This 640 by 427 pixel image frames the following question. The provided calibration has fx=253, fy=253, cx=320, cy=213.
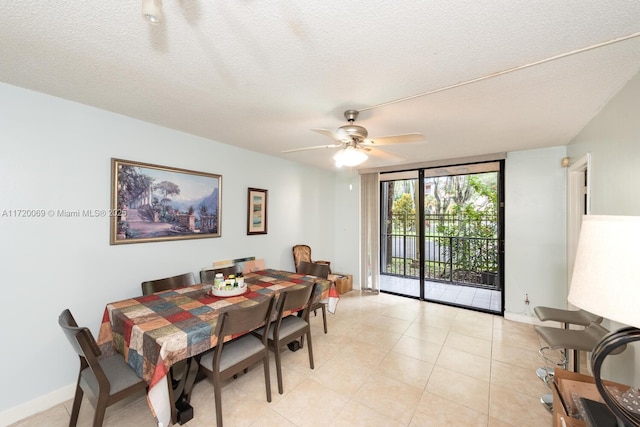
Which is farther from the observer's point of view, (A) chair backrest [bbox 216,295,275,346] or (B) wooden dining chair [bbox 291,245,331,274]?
(B) wooden dining chair [bbox 291,245,331,274]

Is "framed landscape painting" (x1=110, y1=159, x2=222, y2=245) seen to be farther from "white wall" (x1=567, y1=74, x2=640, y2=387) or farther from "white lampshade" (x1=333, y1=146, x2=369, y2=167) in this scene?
"white wall" (x1=567, y1=74, x2=640, y2=387)

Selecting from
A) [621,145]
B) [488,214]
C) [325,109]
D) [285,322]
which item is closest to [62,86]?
[325,109]

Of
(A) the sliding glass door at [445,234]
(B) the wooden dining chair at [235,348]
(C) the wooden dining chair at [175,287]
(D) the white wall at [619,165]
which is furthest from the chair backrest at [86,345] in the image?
(A) the sliding glass door at [445,234]

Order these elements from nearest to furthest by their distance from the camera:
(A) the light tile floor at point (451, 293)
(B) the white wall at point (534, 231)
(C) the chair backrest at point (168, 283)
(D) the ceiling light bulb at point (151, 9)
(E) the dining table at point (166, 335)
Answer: (D) the ceiling light bulb at point (151, 9) < (E) the dining table at point (166, 335) < (C) the chair backrest at point (168, 283) < (B) the white wall at point (534, 231) < (A) the light tile floor at point (451, 293)

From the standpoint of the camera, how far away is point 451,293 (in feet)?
15.5

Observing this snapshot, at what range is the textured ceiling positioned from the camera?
1136mm

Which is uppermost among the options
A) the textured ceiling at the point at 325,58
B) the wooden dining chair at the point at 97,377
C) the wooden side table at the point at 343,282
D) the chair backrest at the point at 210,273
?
the textured ceiling at the point at 325,58

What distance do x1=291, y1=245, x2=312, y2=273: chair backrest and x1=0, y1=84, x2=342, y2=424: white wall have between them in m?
1.71

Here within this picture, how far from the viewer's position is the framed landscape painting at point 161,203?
2340 millimetres

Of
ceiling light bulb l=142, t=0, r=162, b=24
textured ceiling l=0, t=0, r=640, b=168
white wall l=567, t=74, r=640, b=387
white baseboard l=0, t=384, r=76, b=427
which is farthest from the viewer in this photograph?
white baseboard l=0, t=384, r=76, b=427

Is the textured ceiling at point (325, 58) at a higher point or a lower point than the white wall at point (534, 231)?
higher

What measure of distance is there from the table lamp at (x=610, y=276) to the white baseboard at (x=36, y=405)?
333 cm

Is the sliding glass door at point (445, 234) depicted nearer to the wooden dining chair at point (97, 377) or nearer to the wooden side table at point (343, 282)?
the wooden side table at point (343, 282)

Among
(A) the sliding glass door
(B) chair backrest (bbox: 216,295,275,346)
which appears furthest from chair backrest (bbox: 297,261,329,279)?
(A) the sliding glass door
